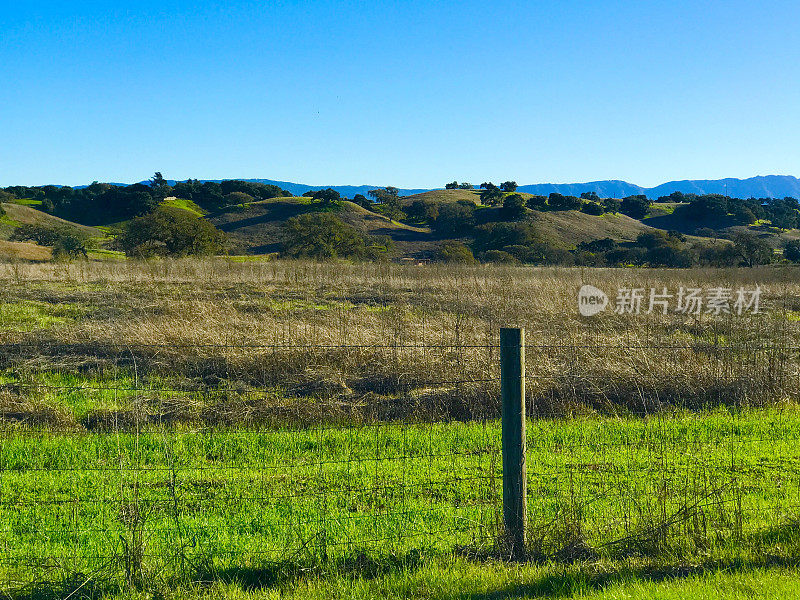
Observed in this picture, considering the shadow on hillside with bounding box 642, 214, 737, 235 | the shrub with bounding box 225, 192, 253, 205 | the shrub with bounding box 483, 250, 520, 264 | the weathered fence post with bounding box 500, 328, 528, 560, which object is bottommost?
the weathered fence post with bounding box 500, 328, 528, 560

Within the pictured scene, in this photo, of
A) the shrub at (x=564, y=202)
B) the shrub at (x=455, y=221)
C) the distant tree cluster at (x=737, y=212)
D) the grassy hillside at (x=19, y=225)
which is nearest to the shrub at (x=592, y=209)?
the shrub at (x=564, y=202)

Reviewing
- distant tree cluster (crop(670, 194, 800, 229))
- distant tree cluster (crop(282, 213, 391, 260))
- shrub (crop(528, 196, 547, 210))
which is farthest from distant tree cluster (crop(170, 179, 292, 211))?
distant tree cluster (crop(670, 194, 800, 229))

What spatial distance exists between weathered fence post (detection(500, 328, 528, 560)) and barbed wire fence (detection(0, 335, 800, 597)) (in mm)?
35

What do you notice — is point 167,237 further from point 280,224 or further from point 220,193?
point 220,193

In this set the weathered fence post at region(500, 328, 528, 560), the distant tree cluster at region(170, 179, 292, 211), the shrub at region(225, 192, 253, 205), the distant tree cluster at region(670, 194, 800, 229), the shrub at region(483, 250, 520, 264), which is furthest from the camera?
the shrub at region(225, 192, 253, 205)

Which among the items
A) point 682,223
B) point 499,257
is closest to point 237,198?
point 499,257

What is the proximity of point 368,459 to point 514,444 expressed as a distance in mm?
3168

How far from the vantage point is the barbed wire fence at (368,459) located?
15.9ft

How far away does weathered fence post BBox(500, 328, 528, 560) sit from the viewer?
15.4 ft

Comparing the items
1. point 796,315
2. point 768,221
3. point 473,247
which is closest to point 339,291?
point 796,315

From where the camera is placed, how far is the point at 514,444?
4.72 meters

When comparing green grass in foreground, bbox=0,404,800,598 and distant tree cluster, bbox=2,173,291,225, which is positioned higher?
distant tree cluster, bbox=2,173,291,225

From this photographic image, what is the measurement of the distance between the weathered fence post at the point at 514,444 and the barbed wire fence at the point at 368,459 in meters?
0.04

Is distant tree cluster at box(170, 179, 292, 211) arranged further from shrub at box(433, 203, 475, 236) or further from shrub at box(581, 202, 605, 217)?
shrub at box(581, 202, 605, 217)
